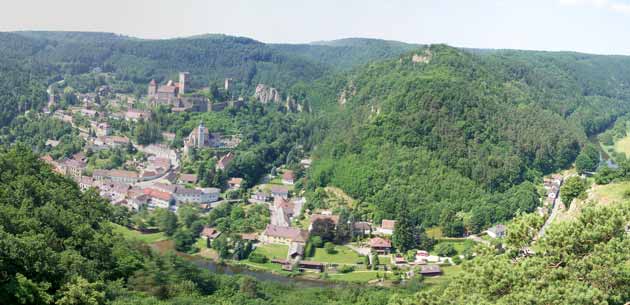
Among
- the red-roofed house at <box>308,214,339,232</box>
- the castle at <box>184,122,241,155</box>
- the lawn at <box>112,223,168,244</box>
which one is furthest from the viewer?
the castle at <box>184,122,241,155</box>

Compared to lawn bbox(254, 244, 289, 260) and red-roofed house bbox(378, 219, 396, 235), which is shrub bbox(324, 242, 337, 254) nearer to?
lawn bbox(254, 244, 289, 260)

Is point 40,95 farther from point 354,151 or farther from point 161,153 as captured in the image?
point 354,151

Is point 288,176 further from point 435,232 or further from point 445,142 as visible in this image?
point 435,232

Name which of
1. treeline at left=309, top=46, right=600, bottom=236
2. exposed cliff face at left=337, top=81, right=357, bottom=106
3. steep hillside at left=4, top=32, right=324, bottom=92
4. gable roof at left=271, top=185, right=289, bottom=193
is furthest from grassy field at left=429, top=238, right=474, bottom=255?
steep hillside at left=4, top=32, right=324, bottom=92

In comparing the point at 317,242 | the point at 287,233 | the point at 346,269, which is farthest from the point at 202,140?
the point at 346,269

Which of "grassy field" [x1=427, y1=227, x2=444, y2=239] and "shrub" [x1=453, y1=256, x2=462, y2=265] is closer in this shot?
"shrub" [x1=453, y1=256, x2=462, y2=265]

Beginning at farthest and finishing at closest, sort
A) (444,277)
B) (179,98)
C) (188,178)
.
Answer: (179,98)
(188,178)
(444,277)

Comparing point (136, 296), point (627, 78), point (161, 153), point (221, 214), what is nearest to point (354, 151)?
point (221, 214)
